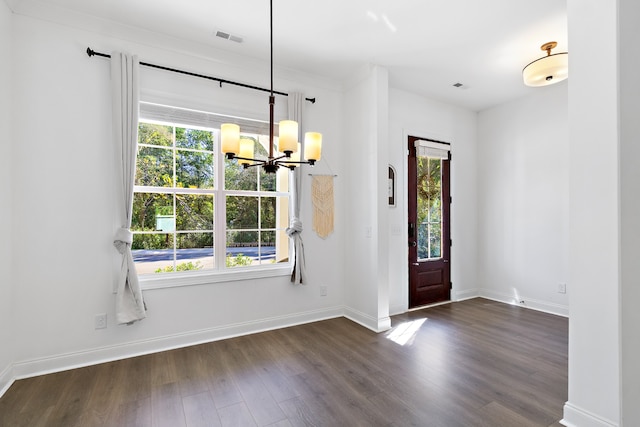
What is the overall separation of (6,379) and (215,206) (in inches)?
82.2

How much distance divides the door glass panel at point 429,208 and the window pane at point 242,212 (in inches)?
95.5

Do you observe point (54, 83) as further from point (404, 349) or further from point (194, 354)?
point (404, 349)

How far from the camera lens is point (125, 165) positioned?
2727 millimetres

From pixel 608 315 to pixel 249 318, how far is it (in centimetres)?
302

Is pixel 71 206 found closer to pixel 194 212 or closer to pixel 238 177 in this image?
pixel 194 212

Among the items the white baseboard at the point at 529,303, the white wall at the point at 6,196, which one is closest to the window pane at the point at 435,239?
the white baseboard at the point at 529,303

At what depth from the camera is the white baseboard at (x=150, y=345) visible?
97.3 inches

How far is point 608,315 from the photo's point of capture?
169 cm

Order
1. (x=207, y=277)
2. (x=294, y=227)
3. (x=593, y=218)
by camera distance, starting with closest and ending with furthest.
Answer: (x=593, y=218) → (x=207, y=277) → (x=294, y=227)

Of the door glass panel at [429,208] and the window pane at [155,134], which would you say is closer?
the window pane at [155,134]

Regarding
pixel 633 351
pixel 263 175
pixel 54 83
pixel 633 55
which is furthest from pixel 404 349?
pixel 54 83

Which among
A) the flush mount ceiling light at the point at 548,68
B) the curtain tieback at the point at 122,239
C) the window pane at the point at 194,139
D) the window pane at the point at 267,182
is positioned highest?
the flush mount ceiling light at the point at 548,68

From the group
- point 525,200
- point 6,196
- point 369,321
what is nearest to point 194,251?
point 6,196

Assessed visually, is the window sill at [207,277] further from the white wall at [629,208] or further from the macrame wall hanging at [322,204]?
the white wall at [629,208]
